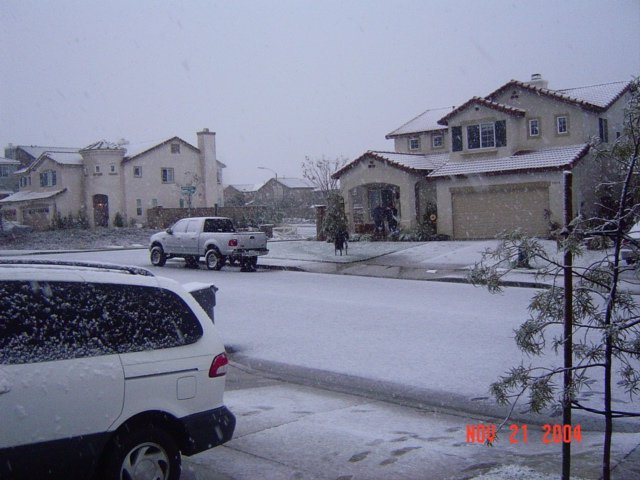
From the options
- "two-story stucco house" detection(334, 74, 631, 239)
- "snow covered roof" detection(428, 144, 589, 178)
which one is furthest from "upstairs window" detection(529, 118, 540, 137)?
"snow covered roof" detection(428, 144, 589, 178)

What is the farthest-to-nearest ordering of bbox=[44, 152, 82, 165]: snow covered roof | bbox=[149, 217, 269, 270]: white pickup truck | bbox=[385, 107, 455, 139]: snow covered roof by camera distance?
1. bbox=[44, 152, 82, 165]: snow covered roof
2. bbox=[385, 107, 455, 139]: snow covered roof
3. bbox=[149, 217, 269, 270]: white pickup truck

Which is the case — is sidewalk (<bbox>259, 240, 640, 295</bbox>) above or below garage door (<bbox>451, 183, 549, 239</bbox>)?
below

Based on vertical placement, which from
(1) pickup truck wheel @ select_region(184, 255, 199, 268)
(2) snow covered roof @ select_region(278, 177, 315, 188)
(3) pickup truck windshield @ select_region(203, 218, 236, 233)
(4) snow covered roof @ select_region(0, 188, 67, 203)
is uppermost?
(2) snow covered roof @ select_region(278, 177, 315, 188)

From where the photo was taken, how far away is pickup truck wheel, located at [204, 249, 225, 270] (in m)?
22.5

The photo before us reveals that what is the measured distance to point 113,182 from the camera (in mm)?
48656

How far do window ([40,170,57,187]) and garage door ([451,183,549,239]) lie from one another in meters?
32.6

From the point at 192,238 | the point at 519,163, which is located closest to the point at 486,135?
the point at 519,163

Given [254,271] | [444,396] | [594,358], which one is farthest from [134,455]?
[254,271]

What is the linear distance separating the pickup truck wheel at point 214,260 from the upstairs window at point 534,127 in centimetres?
1605

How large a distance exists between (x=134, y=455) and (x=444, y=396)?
423 cm

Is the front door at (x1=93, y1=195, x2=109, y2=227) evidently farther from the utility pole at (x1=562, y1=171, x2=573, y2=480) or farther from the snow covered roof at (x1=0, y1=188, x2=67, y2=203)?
the utility pole at (x1=562, y1=171, x2=573, y2=480)

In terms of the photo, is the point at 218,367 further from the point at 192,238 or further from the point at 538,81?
the point at 538,81

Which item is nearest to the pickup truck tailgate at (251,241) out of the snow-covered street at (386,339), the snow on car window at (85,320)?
the snow-covered street at (386,339)

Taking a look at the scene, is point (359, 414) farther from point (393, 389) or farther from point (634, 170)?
point (634, 170)
